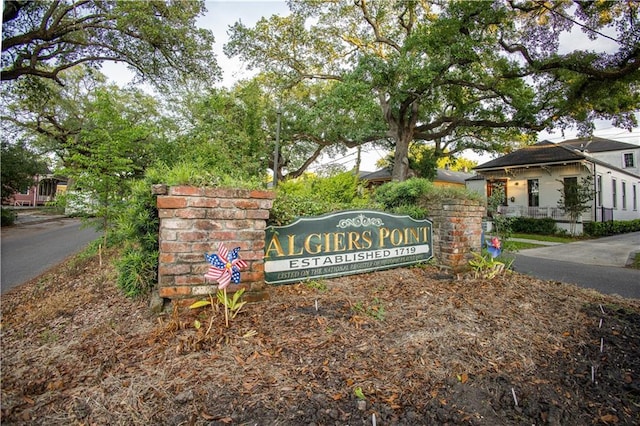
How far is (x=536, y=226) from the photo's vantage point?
16.2 metres

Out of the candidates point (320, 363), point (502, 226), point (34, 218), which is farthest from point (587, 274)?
point (34, 218)

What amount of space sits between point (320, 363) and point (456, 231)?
127 inches

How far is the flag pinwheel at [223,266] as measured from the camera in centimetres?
226

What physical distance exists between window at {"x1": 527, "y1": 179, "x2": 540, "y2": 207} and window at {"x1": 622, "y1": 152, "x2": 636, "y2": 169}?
1596 cm

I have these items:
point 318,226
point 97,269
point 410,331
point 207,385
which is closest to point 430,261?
point 318,226

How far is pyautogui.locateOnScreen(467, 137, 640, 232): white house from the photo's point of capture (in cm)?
1589

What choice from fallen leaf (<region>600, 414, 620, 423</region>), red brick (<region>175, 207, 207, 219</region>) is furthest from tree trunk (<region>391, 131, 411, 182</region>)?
fallen leaf (<region>600, 414, 620, 423</region>)

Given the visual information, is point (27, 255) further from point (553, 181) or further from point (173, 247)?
point (553, 181)

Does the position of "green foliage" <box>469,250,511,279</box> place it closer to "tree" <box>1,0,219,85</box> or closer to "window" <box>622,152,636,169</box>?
"tree" <box>1,0,219,85</box>

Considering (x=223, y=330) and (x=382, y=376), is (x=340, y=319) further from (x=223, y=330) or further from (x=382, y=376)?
(x=223, y=330)

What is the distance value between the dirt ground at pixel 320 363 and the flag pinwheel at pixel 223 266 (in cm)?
27

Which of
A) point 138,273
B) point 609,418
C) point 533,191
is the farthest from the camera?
point 533,191

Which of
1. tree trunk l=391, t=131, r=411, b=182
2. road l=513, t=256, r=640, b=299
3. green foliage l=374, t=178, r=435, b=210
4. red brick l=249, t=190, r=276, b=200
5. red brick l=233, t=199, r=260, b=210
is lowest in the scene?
road l=513, t=256, r=640, b=299

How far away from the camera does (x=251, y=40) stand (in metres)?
14.8
